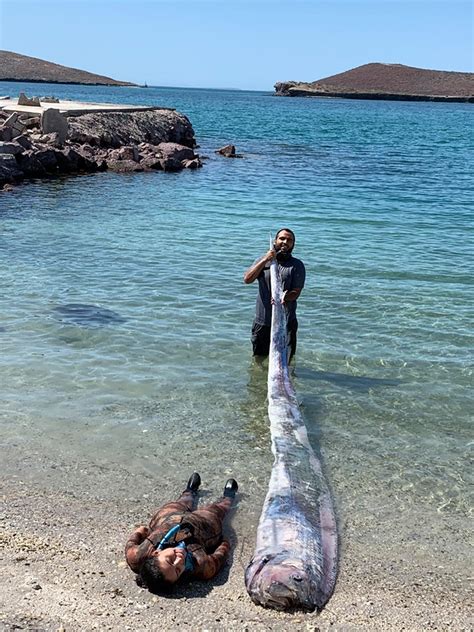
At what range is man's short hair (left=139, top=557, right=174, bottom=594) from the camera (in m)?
5.43

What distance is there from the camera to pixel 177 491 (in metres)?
7.11

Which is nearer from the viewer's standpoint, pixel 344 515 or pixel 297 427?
pixel 344 515

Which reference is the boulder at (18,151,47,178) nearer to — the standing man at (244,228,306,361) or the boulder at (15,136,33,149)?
the boulder at (15,136,33,149)

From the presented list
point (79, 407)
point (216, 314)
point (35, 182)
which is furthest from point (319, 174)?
point (79, 407)

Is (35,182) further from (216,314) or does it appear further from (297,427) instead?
(297,427)

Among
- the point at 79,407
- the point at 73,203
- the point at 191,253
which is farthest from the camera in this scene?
the point at 73,203

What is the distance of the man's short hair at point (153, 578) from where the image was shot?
5.43 m

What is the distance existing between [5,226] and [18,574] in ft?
49.3

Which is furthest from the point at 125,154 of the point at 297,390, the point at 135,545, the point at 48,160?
the point at 135,545

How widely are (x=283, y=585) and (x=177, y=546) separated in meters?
0.83

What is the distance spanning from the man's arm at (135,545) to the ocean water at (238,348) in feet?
3.32

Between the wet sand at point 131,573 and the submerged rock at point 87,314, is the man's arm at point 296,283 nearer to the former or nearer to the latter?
the wet sand at point 131,573

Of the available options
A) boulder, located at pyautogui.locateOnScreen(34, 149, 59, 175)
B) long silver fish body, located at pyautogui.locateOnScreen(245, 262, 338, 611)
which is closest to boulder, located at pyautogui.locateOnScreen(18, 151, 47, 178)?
boulder, located at pyautogui.locateOnScreen(34, 149, 59, 175)

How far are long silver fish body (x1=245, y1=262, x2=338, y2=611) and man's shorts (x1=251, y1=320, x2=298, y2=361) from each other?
123 cm
